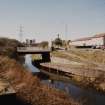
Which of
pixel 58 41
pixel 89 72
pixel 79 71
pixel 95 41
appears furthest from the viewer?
pixel 58 41

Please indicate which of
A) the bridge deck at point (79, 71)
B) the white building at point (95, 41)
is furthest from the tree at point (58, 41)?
the bridge deck at point (79, 71)

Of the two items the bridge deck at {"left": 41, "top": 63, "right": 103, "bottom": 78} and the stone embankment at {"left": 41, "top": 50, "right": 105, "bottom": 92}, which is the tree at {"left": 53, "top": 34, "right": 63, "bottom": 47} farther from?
the bridge deck at {"left": 41, "top": 63, "right": 103, "bottom": 78}

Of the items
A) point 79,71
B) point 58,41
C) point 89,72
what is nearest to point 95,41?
point 58,41

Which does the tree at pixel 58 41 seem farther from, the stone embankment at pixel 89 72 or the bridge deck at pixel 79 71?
the bridge deck at pixel 79 71

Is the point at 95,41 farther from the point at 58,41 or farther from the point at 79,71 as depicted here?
the point at 79,71

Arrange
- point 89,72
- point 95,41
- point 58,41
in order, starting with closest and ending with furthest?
point 89,72, point 95,41, point 58,41

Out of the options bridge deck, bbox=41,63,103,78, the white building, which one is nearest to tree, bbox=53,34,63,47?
the white building

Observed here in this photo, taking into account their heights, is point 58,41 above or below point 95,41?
above

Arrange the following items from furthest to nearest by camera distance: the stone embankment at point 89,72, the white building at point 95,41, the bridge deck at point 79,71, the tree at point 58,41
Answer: the tree at point 58,41
the white building at point 95,41
the bridge deck at point 79,71
the stone embankment at point 89,72

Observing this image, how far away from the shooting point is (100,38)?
3580 inches

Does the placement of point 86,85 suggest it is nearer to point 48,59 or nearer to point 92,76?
point 92,76

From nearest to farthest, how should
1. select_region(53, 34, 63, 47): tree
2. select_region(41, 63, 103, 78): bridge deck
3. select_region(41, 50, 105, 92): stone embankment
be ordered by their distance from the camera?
select_region(41, 50, 105, 92): stone embankment
select_region(41, 63, 103, 78): bridge deck
select_region(53, 34, 63, 47): tree

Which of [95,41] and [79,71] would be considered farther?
[95,41]

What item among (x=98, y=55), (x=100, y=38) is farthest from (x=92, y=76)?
(x=100, y=38)
